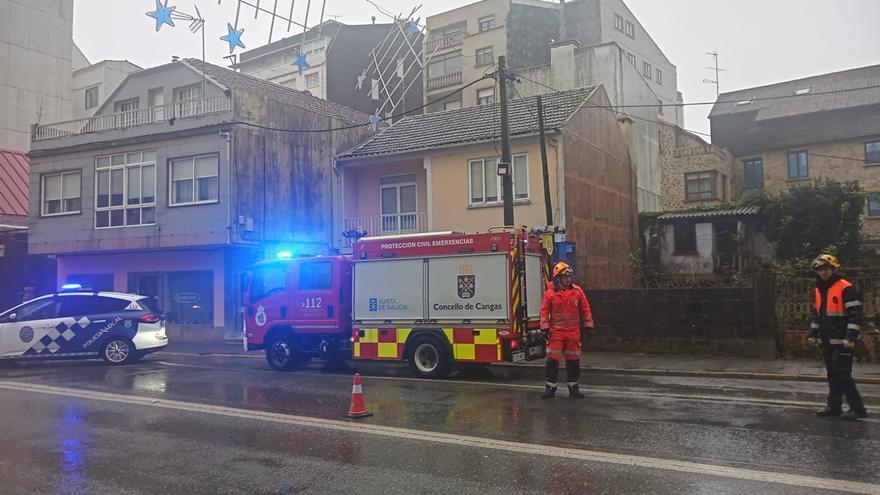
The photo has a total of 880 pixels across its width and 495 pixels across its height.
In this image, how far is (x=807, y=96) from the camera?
39.3 meters

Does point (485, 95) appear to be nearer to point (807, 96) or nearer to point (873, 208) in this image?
point (807, 96)

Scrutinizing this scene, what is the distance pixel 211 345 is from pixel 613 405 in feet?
51.5

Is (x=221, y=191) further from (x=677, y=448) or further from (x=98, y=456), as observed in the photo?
(x=677, y=448)

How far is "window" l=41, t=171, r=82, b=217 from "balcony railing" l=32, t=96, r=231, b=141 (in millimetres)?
1487

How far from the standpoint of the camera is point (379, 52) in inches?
1665

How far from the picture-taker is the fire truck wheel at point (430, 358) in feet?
38.8

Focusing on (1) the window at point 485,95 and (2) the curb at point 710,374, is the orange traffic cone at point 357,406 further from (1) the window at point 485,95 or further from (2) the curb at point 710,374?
(1) the window at point 485,95

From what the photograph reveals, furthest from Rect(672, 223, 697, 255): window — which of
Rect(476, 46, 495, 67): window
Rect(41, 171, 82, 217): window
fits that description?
Rect(41, 171, 82, 217): window

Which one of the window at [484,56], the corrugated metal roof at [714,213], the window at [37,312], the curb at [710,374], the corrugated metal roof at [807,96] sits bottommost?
the curb at [710,374]

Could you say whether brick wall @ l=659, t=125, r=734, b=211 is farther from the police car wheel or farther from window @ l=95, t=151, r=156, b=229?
the police car wheel

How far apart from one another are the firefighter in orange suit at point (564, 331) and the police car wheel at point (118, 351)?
10.1 m

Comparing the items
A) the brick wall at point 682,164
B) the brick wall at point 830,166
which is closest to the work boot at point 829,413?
the brick wall at point 682,164

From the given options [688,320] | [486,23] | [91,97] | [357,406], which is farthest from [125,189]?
[486,23]

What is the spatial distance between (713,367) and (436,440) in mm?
7821
